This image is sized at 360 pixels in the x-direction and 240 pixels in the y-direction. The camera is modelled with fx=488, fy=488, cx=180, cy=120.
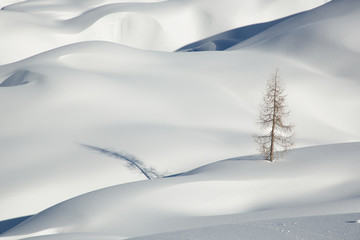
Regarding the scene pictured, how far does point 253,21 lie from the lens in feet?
180

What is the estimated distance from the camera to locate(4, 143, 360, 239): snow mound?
33.7 feet

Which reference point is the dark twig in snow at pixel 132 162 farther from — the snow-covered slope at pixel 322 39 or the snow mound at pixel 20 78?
the snow-covered slope at pixel 322 39

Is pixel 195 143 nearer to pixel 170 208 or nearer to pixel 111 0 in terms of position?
pixel 170 208

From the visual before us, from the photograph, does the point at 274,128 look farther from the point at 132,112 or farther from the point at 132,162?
the point at 132,112

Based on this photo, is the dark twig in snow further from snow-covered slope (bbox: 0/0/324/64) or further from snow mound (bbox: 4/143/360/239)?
snow-covered slope (bbox: 0/0/324/64)

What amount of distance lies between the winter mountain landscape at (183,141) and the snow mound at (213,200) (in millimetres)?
41

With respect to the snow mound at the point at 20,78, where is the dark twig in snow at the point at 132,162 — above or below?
below

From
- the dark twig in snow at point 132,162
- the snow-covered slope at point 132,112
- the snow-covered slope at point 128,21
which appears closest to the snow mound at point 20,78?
the snow-covered slope at point 132,112

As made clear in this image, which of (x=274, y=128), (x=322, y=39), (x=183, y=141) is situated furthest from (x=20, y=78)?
(x=322, y=39)

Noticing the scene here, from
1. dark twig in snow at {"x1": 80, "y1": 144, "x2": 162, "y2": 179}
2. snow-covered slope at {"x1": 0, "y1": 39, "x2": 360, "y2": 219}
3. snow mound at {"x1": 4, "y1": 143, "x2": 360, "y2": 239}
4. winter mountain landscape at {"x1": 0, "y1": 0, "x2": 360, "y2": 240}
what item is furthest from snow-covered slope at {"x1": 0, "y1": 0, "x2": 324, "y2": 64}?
snow mound at {"x1": 4, "y1": 143, "x2": 360, "y2": 239}

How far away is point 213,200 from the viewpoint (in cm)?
1185

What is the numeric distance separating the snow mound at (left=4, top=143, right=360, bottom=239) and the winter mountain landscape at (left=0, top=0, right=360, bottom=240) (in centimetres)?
4

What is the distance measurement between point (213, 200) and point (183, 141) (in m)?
7.76

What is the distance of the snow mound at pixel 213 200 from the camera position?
10.3 m
